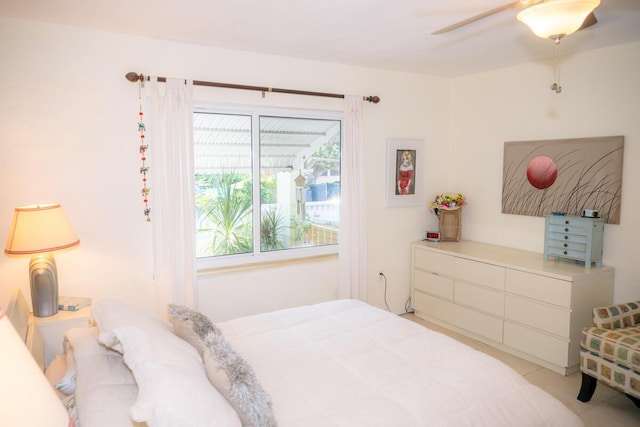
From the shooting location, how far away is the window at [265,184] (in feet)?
11.3

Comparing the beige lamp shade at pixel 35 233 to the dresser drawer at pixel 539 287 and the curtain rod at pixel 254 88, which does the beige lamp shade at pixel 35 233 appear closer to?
the curtain rod at pixel 254 88

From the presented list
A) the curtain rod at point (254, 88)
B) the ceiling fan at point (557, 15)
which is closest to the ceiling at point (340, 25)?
the curtain rod at point (254, 88)

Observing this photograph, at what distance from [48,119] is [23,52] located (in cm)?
43

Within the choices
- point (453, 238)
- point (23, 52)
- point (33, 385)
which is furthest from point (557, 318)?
point (23, 52)

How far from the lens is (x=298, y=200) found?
3.89m

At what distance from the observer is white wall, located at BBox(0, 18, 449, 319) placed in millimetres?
2695

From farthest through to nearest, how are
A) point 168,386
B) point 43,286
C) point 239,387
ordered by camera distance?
point 43,286, point 239,387, point 168,386

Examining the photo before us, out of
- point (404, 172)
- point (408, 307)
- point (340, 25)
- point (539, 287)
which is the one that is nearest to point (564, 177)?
point (539, 287)

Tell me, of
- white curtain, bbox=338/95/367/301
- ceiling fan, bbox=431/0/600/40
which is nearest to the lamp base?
white curtain, bbox=338/95/367/301

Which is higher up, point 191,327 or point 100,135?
point 100,135

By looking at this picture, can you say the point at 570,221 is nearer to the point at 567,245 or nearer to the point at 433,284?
the point at 567,245

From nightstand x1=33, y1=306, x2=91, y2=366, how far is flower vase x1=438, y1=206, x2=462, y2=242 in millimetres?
3312

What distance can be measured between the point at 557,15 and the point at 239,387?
189 centimetres

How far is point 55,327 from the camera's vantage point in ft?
8.05
